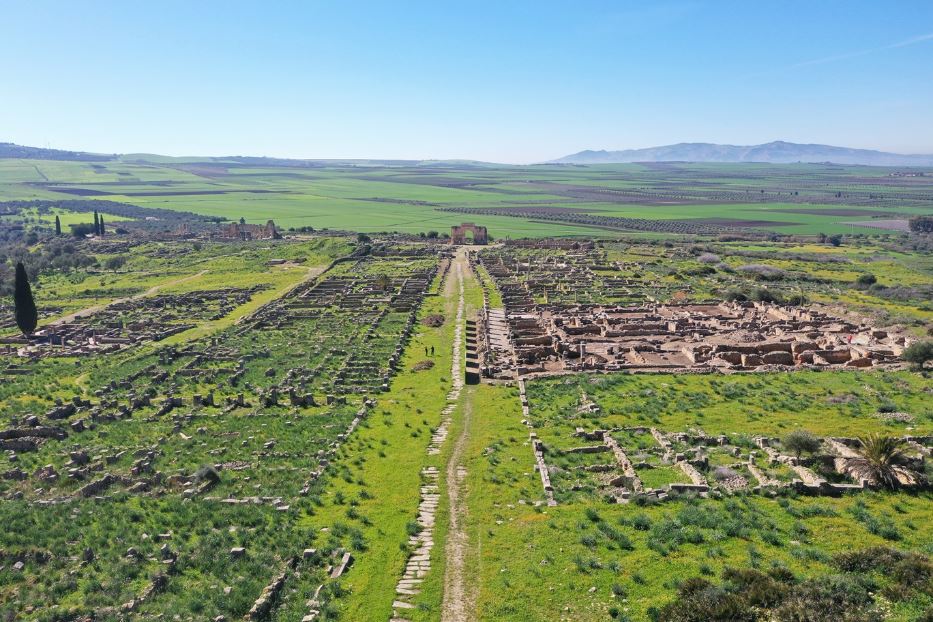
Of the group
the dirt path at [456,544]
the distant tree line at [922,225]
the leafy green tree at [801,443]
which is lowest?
the dirt path at [456,544]

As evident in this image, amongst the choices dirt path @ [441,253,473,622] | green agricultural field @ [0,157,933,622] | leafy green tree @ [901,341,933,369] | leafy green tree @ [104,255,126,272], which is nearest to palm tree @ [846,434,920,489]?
green agricultural field @ [0,157,933,622]

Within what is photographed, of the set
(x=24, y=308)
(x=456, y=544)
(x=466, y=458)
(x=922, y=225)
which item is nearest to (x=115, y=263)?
(x=24, y=308)

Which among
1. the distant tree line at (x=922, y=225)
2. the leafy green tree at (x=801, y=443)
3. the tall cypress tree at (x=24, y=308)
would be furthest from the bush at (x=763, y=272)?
the distant tree line at (x=922, y=225)

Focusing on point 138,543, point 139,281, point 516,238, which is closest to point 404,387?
point 138,543

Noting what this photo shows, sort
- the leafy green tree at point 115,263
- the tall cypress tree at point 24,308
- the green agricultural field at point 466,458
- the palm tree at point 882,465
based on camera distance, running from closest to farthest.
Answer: the green agricultural field at point 466,458 < the palm tree at point 882,465 < the tall cypress tree at point 24,308 < the leafy green tree at point 115,263

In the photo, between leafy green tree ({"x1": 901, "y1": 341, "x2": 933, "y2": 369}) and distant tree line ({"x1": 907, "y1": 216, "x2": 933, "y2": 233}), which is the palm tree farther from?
distant tree line ({"x1": 907, "y1": 216, "x2": 933, "y2": 233})

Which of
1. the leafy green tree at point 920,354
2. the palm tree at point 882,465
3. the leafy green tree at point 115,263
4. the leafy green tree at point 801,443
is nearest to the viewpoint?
the palm tree at point 882,465

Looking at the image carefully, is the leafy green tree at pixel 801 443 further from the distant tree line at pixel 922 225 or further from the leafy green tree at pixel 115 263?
the distant tree line at pixel 922 225

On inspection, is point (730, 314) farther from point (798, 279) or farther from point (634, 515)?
point (634, 515)
